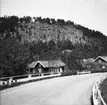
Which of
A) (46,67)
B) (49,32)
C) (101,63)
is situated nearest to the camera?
(46,67)

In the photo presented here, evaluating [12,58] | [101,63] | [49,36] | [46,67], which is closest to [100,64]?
[101,63]

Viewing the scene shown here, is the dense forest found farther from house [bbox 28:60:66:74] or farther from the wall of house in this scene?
house [bbox 28:60:66:74]

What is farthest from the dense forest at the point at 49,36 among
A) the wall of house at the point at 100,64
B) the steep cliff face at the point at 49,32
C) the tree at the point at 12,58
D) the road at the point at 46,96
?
the road at the point at 46,96

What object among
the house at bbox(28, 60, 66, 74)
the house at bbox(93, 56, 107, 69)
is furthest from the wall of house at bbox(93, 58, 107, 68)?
the house at bbox(28, 60, 66, 74)

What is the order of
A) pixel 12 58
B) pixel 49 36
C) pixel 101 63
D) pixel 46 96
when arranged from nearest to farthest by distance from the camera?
pixel 46 96 < pixel 12 58 < pixel 101 63 < pixel 49 36

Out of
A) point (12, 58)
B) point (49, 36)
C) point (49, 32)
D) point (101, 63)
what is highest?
point (49, 32)

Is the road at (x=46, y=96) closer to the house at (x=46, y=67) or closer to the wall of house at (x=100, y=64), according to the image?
the house at (x=46, y=67)

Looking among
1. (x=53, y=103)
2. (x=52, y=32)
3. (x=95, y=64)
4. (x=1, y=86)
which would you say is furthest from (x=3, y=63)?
(x=52, y=32)

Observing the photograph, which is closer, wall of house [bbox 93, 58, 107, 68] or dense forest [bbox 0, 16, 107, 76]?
wall of house [bbox 93, 58, 107, 68]

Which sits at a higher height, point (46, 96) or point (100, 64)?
point (100, 64)

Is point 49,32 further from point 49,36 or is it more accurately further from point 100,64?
point 100,64

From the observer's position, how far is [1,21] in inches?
6270

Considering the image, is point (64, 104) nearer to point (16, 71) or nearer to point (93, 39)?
point (16, 71)

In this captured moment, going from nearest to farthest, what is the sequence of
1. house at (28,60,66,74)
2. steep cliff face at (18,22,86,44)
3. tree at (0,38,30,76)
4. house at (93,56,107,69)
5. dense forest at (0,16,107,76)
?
tree at (0,38,30,76), house at (28,60,66,74), house at (93,56,107,69), dense forest at (0,16,107,76), steep cliff face at (18,22,86,44)
